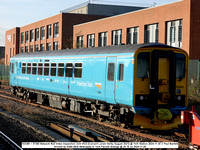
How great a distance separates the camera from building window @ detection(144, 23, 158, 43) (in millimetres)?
32375

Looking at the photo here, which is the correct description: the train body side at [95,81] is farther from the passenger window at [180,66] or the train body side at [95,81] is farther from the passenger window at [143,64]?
the passenger window at [180,66]

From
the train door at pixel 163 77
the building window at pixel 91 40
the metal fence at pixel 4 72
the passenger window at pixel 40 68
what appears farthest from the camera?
Answer: the metal fence at pixel 4 72

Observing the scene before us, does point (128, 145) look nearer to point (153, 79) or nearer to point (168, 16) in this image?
point (153, 79)

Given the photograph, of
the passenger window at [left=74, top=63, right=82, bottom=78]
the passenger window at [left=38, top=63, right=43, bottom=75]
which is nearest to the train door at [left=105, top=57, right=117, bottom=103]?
the passenger window at [left=74, top=63, right=82, bottom=78]

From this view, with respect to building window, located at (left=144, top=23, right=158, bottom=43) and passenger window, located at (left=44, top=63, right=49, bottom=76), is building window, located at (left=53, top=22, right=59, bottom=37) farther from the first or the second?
passenger window, located at (left=44, top=63, right=49, bottom=76)

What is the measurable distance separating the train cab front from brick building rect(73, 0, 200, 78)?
1146 centimetres

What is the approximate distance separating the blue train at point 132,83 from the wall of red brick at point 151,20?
14280 millimetres

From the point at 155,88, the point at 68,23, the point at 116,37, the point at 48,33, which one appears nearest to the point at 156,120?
the point at 155,88

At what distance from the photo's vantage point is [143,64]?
12625 mm

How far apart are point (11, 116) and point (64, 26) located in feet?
120

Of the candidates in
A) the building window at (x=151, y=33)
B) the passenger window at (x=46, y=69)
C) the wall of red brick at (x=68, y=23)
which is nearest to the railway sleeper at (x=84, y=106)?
the passenger window at (x=46, y=69)

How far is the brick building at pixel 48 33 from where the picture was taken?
51.4 meters

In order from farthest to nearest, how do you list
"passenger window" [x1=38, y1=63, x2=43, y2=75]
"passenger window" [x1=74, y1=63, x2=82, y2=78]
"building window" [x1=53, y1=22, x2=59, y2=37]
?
"building window" [x1=53, y1=22, x2=59, y2=37] < "passenger window" [x1=38, y1=63, x2=43, y2=75] < "passenger window" [x1=74, y1=63, x2=82, y2=78]

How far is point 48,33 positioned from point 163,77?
148ft
